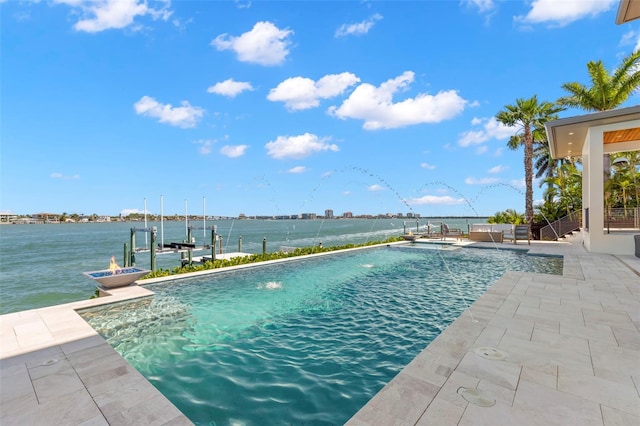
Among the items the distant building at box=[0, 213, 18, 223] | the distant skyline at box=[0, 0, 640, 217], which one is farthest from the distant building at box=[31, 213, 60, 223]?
the distant skyline at box=[0, 0, 640, 217]

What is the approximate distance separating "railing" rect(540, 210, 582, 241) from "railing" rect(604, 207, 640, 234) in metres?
2.00

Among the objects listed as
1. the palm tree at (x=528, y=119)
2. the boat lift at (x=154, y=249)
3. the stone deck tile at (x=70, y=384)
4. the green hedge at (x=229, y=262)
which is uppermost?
the palm tree at (x=528, y=119)

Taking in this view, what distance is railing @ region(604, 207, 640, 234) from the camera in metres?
14.1

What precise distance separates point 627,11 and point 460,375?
647 centimetres

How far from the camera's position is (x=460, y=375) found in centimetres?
293

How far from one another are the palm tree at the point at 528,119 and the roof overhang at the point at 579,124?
6.00m

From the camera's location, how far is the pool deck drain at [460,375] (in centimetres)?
240

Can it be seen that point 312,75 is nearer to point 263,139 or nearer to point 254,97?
point 254,97

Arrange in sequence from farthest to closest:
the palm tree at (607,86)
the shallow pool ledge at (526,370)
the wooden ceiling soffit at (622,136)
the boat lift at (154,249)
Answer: the palm tree at (607,86) < the wooden ceiling soffit at (622,136) < the boat lift at (154,249) < the shallow pool ledge at (526,370)

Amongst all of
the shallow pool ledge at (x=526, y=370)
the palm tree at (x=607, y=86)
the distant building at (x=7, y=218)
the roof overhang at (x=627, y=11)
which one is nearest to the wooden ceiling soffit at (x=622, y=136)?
the palm tree at (x=607, y=86)

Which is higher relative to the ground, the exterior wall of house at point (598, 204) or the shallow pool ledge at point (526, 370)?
the exterior wall of house at point (598, 204)

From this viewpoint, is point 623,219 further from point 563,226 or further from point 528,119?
point 528,119

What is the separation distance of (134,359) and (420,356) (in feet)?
11.3

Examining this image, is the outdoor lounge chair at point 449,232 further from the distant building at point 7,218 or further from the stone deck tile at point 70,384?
the distant building at point 7,218
